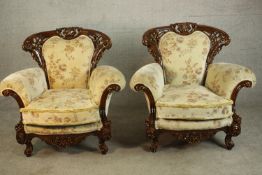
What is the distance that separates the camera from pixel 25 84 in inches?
93.3

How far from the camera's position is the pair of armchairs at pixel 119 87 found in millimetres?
2283

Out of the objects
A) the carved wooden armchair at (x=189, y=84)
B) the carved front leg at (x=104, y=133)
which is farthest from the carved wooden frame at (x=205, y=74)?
the carved front leg at (x=104, y=133)

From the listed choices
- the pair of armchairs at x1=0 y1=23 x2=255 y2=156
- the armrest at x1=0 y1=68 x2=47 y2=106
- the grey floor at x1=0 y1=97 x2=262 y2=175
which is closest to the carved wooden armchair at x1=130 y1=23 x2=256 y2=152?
the pair of armchairs at x1=0 y1=23 x2=255 y2=156

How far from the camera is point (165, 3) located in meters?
3.12

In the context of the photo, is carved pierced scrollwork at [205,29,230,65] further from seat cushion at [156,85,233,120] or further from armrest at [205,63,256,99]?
seat cushion at [156,85,233,120]

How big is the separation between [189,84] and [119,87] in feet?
2.32

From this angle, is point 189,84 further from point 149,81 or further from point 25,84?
point 25,84

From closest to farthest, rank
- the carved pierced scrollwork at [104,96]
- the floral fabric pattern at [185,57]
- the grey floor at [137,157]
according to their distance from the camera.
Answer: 1. the grey floor at [137,157]
2. the carved pierced scrollwork at [104,96]
3. the floral fabric pattern at [185,57]

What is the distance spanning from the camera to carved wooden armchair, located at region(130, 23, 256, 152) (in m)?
2.29

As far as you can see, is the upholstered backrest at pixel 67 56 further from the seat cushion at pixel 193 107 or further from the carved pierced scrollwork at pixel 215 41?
the carved pierced scrollwork at pixel 215 41

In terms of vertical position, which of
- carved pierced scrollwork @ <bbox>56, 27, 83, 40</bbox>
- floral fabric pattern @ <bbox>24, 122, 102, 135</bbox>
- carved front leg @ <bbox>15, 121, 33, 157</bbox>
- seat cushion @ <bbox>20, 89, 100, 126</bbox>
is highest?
carved pierced scrollwork @ <bbox>56, 27, 83, 40</bbox>

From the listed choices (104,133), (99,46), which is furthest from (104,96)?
(99,46)

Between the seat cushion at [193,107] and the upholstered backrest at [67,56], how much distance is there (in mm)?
743

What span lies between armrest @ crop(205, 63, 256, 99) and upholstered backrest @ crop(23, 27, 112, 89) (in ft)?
2.92
